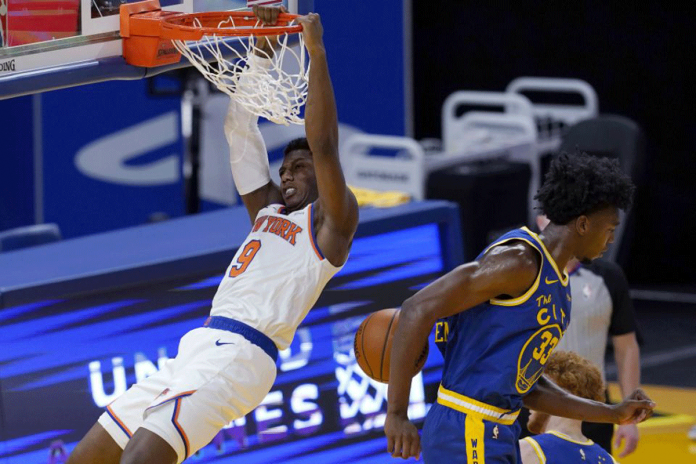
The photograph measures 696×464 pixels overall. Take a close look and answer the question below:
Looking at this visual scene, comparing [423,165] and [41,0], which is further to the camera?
[423,165]

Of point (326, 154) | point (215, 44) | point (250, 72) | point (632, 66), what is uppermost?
point (215, 44)

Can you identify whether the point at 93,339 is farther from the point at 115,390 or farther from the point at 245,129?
the point at 245,129

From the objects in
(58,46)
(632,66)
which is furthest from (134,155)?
(58,46)

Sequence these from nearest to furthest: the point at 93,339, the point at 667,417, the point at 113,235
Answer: the point at 93,339
the point at 113,235
the point at 667,417

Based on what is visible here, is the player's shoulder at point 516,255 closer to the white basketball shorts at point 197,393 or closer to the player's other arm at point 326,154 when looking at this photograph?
the player's other arm at point 326,154

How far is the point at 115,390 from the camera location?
19.7ft

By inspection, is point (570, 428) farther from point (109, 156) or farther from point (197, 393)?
point (109, 156)

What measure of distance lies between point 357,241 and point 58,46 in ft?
7.47

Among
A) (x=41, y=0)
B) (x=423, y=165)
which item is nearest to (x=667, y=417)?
(x=423, y=165)

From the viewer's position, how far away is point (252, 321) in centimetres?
506

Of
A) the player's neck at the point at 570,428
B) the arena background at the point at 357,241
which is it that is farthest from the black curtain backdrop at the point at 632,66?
the player's neck at the point at 570,428

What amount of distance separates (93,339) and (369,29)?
6430 millimetres

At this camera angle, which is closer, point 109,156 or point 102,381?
point 102,381

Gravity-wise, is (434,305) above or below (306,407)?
above
